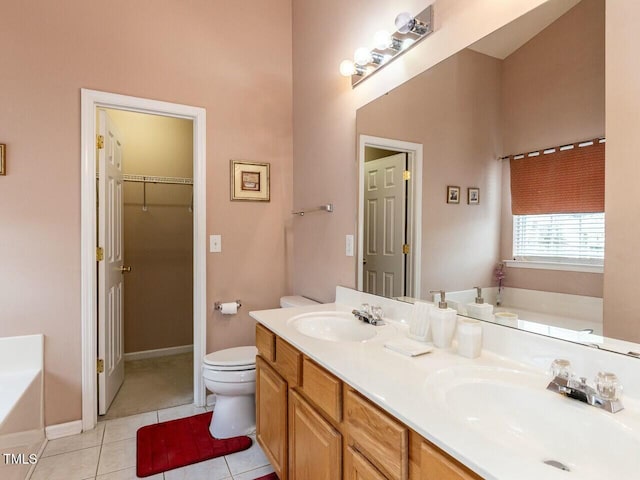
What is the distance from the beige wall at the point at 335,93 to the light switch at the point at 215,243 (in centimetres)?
58

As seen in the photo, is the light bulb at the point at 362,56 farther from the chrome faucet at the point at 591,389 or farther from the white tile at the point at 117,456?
the white tile at the point at 117,456

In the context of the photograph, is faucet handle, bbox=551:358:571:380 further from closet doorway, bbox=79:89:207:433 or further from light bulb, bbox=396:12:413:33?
closet doorway, bbox=79:89:207:433

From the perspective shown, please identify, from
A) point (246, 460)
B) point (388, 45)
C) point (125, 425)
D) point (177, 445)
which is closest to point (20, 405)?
point (125, 425)

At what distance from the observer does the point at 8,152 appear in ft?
6.63

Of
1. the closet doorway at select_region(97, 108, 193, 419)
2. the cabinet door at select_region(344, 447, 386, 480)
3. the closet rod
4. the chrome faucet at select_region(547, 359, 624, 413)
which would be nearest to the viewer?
the chrome faucet at select_region(547, 359, 624, 413)

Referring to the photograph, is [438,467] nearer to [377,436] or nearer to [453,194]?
[377,436]

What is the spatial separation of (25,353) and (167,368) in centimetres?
132

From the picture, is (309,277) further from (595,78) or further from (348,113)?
(595,78)

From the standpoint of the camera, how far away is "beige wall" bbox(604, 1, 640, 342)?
902mm

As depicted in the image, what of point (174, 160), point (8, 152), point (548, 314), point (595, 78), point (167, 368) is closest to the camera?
point (595, 78)

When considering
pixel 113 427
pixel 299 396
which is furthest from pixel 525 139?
pixel 113 427

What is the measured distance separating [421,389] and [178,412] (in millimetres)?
2102

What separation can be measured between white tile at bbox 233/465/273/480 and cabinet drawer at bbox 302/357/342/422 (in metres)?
0.80

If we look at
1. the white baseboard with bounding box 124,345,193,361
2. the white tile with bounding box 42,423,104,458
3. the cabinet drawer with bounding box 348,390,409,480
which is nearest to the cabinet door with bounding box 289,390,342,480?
the cabinet drawer with bounding box 348,390,409,480
